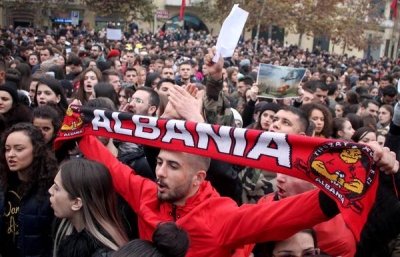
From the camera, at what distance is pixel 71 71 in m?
9.29

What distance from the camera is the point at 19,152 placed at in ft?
11.1

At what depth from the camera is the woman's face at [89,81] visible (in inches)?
257

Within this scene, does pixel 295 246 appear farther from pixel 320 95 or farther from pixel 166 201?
pixel 320 95

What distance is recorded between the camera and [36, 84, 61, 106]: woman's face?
526cm

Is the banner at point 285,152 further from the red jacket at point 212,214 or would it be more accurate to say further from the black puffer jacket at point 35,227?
the black puffer jacket at point 35,227

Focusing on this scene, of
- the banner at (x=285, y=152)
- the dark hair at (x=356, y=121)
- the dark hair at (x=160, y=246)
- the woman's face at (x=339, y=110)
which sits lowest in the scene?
the woman's face at (x=339, y=110)

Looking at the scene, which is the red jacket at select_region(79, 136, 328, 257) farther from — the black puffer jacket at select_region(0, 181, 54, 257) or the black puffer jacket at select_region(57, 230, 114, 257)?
the black puffer jacket at select_region(0, 181, 54, 257)

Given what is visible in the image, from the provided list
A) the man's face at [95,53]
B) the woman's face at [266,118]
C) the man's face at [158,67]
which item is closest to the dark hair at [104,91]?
the woman's face at [266,118]

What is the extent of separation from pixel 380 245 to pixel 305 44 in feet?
144

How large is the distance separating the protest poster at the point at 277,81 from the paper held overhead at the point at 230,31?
2.60 meters

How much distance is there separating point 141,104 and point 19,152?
1.43 metres

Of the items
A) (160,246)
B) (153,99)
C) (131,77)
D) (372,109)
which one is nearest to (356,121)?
(372,109)

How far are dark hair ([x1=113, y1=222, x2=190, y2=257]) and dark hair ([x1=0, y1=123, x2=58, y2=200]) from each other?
1.38 m

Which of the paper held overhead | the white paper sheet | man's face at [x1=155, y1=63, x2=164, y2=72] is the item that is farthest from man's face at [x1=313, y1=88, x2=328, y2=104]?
the white paper sheet
